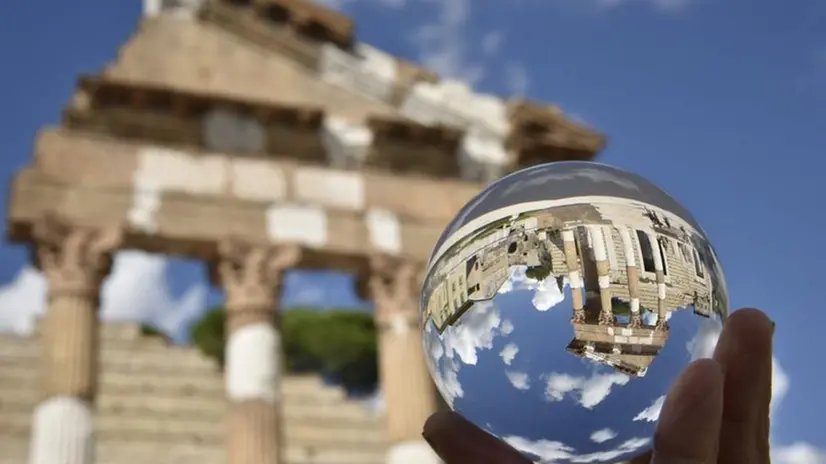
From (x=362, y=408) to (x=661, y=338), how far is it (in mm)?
22217

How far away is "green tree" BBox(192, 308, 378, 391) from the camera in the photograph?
156 ft

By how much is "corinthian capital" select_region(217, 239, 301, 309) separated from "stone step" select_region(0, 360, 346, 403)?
696cm

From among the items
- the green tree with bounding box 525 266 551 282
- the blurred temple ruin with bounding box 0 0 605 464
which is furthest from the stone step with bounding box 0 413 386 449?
the green tree with bounding box 525 266 551 282

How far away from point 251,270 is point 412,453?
3578 millimetres

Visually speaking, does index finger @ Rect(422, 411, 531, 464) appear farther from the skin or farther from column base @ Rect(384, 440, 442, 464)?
column base @ Rect(384, 440, 442, 464)

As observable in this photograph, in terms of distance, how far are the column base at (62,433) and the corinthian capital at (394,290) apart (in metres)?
4.77

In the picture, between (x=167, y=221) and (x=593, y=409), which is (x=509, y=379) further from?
(x=167, y=221)

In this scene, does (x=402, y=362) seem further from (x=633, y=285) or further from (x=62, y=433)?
(x=633, y=285)

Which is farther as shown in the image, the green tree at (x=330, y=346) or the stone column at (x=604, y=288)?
the green tree at (x=330, y=346)

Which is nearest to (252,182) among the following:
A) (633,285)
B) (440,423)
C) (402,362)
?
(402,362)

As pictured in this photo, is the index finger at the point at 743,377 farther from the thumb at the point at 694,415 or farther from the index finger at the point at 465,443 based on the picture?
the index finger at the point at 465,443

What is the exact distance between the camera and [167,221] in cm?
1448

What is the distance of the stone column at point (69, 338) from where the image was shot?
1256 centimetres

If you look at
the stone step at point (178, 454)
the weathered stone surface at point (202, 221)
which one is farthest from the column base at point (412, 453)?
→ the stone step at point (178, 454)
